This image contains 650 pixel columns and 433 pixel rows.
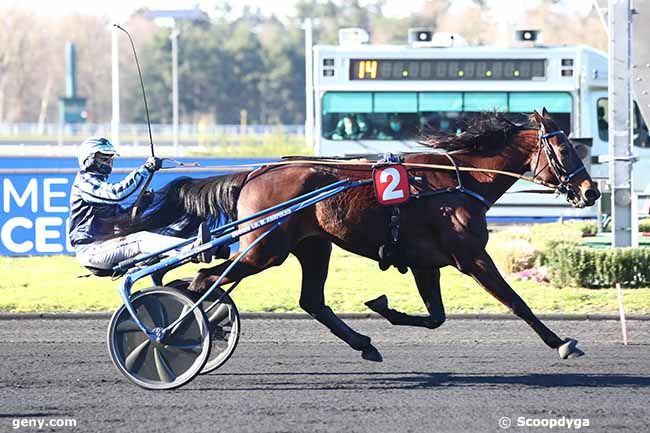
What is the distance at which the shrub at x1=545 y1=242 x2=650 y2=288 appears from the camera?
1159cm

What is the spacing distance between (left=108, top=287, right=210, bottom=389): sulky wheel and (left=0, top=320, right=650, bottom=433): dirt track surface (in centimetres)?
12

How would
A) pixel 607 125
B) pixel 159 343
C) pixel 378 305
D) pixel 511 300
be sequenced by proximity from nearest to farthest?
pixel 159 343, pixel 511 300, pixel 378 305, pixel 607 125

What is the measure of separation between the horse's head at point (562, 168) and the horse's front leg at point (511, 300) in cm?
78

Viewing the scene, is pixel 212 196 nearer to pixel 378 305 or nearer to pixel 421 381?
pixel 378 305

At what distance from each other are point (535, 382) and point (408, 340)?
2056 millimetres

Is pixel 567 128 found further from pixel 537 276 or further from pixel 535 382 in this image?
pixel 535 382

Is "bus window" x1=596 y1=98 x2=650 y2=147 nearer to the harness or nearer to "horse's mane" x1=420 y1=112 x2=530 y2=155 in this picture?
"horse's mane" x1=420 y1=112 x2=530 y2=155

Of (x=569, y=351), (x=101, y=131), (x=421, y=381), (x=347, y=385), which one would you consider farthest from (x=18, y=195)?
(x=101, y=131)

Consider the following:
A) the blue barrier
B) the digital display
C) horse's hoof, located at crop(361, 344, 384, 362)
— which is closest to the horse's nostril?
horse's hoof, located at crop(361, 344, 384, 362)

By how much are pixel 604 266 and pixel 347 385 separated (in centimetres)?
524

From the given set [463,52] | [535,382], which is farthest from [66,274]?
[463,52]

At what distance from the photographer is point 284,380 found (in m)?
7.43

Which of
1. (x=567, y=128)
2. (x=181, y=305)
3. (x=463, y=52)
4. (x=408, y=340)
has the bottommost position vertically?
(x=408, y=340)

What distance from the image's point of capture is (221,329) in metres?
7.48
